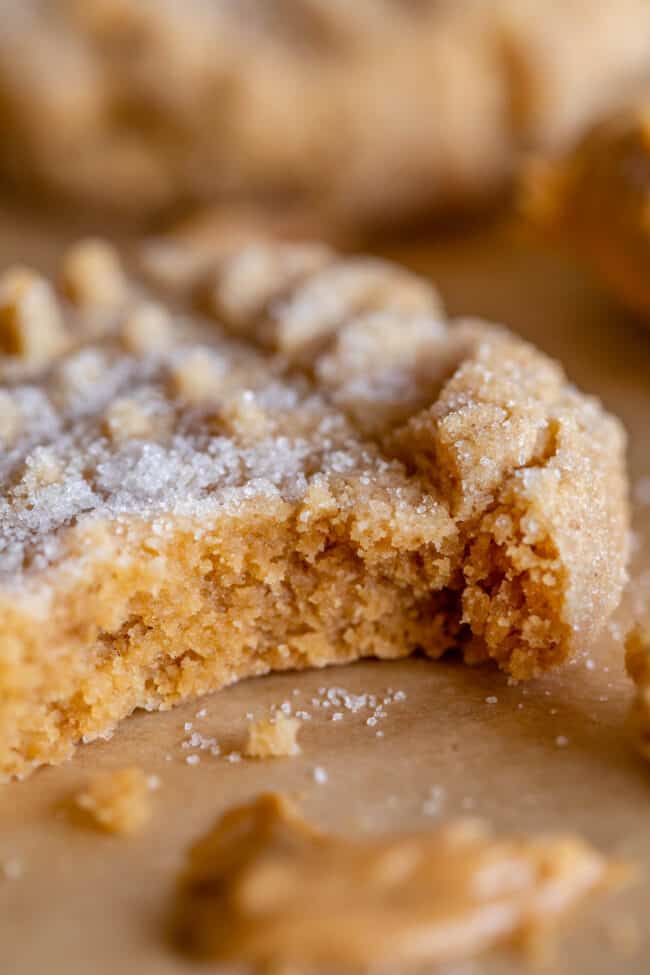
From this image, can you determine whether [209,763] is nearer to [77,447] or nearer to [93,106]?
[77,447]

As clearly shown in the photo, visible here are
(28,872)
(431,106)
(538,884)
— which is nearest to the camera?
(538,884)

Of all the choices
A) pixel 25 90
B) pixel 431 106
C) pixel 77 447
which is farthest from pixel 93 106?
pixel 77 447

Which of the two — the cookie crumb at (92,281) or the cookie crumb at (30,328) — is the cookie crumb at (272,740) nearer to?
the cookie crumb at (30,328)

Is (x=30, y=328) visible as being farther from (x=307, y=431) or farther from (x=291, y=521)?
(x=291, y=521)

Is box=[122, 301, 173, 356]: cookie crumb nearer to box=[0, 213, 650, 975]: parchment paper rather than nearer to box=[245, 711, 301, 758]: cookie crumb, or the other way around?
box=[0, 213, 650, 975]: parchment paper

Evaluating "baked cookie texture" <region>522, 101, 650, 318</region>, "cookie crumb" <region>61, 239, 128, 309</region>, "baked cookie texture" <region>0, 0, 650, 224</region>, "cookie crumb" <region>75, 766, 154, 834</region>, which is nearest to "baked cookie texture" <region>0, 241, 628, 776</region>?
"cookie crumb" <region>75, 766, 154, 834</region>

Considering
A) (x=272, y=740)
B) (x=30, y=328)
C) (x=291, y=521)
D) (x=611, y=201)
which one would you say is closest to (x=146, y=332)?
(x=30, y=328)
